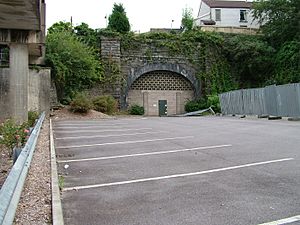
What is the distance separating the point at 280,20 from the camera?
4338cm

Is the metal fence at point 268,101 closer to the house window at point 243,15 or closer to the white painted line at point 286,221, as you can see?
the white painted line at point 286,221

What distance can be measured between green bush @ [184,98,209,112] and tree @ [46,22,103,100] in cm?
1136

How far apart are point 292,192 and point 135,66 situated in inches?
1408

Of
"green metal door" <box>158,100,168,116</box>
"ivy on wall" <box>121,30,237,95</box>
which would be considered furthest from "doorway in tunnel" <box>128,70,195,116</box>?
"ivy on wall" <box>121,30,237,95</box>

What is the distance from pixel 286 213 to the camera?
16.6ft

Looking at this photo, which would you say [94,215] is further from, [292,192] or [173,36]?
[173,36]

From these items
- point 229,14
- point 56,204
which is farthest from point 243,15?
point 56,204

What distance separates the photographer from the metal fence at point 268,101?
2268 centimetres

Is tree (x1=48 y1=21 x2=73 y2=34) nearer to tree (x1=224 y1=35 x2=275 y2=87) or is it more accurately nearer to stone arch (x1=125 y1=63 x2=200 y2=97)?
stone arch (x1=125 y1=63 x2=200 y2=97)

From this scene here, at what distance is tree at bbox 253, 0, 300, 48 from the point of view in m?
42.4

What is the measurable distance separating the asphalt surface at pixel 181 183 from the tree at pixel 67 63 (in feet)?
69.0

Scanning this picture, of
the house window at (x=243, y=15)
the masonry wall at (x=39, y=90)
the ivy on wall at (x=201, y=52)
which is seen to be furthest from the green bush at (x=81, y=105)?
the house window at (x=243, y=15)

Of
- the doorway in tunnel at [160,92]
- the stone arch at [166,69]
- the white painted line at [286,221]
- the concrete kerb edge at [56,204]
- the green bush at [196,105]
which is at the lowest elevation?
the white painted line at [286,221]

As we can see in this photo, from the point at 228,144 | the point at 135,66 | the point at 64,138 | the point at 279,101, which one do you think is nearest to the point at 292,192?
the point at 228,144
